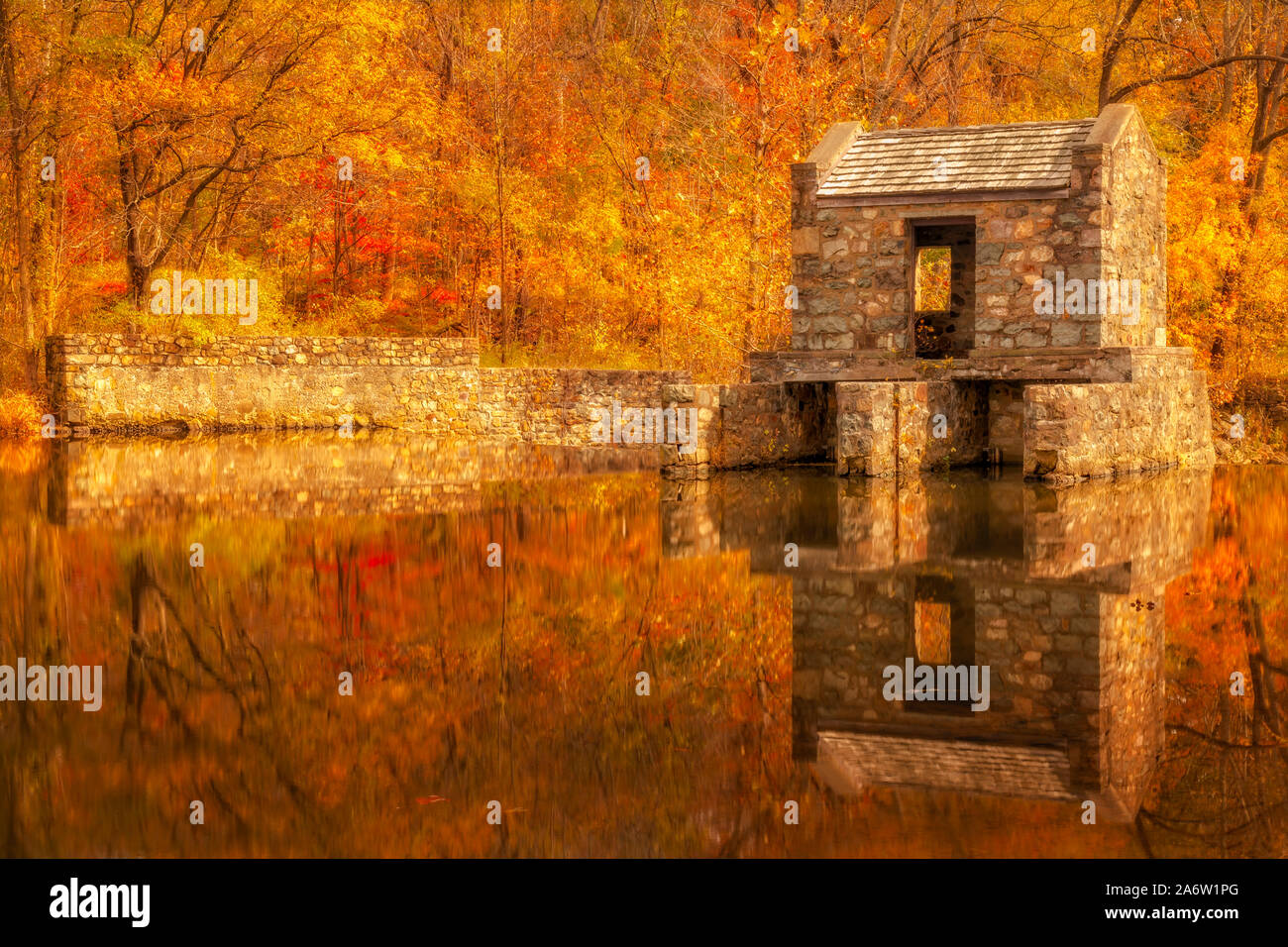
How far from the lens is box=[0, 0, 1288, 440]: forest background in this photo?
26.1 metres

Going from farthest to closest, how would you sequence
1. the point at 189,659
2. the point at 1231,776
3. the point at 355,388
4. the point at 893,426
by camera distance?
the point at 355,388, the point at 893,426, the point at 189,659, the point at 1231,776

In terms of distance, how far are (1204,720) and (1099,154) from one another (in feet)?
42.1

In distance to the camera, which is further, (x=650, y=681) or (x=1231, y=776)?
(x=650, y=681)

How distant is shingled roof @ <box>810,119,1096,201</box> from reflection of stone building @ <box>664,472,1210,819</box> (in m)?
4.35

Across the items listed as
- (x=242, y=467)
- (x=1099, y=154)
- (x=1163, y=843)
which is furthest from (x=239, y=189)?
(x=1163, y=843)

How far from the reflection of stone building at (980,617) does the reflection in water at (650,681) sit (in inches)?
1.3

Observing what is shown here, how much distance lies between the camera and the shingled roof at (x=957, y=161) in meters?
17.9

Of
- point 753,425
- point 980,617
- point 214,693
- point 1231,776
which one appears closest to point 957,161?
point 753,425

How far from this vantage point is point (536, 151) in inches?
1380

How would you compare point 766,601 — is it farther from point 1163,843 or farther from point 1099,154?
point 1099,154

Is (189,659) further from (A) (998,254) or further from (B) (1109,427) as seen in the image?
(A) (998,254)

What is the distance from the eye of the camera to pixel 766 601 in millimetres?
8750

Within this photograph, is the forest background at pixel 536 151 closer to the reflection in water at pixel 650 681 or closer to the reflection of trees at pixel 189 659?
the reflection in water at pixel 650 681

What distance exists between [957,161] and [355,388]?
12847 millimetres
